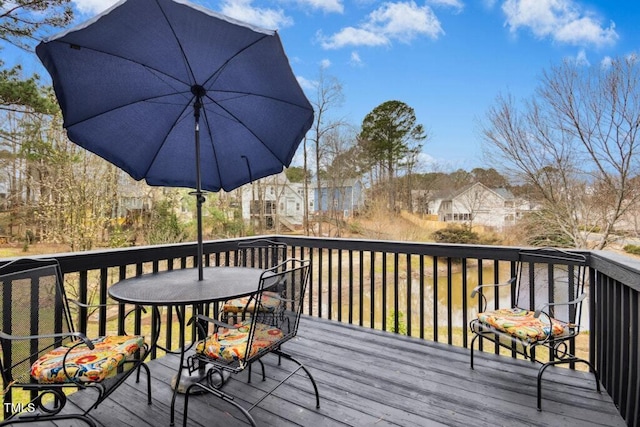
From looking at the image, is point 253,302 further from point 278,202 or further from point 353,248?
point 278,202

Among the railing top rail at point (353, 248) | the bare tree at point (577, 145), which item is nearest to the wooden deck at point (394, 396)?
the railing top rail at point (353, 248)

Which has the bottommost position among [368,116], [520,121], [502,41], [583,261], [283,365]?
[283,365]

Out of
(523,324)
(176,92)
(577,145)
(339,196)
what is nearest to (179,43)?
(176,92)

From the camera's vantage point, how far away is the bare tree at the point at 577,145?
6645mm

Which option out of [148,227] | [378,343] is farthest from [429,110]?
[378,343]

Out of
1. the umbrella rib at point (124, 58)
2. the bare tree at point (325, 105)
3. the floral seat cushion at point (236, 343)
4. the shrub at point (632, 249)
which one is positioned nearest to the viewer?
the umbrella rib at point (124, 58)

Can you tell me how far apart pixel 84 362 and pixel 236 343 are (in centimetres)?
70

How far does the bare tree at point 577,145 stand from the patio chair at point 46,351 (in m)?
8.44

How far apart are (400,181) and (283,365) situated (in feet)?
31.2

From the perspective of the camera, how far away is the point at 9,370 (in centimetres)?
156

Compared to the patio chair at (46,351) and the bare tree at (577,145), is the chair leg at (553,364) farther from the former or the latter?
the bare tree at (577,145)

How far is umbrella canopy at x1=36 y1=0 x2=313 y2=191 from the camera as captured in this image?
1.70m

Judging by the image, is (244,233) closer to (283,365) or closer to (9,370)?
(283,365)

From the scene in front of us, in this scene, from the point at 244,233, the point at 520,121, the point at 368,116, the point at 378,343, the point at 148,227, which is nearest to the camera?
the point at 378,343
